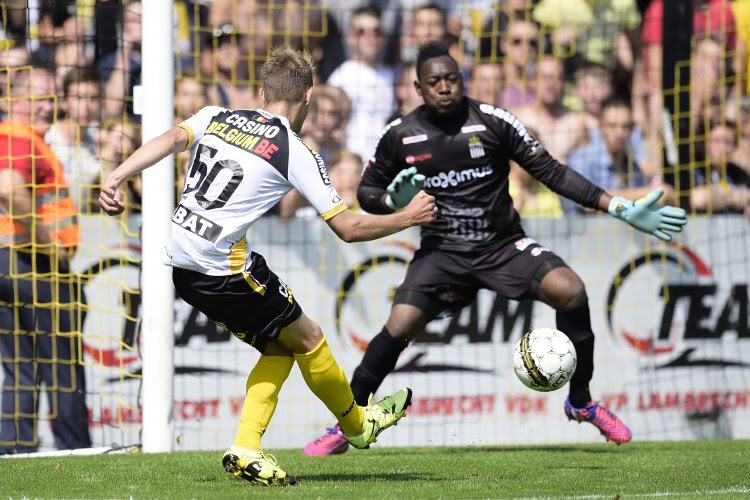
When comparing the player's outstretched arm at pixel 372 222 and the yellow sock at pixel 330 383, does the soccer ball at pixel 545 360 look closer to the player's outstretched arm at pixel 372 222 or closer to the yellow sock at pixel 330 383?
the yellow sock at pixel 330 383

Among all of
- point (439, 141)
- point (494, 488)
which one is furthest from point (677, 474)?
point (439, 141)

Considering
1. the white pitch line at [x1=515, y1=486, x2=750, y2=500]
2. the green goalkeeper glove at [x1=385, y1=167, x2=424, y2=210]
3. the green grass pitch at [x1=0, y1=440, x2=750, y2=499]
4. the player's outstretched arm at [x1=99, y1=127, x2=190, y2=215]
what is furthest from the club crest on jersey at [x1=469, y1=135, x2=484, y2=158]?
the white pitch line at [x1=515, y1=486, x2=750, y2=500]

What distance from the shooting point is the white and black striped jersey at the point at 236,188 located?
527 cm

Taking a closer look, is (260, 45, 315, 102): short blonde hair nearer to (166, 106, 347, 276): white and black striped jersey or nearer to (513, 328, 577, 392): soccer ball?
(166, 106, 347, 276): white and black striped jersey

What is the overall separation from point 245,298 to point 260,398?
1.65 ft

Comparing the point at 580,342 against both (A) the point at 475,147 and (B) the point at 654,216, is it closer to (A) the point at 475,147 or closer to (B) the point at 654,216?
(B) the point at 654,216

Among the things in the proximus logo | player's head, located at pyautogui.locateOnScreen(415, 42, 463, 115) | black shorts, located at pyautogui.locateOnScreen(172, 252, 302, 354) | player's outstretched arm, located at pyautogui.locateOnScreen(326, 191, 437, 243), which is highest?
player's head, located at pyautogui.locateOnScreen(415, 42, 463, 115)

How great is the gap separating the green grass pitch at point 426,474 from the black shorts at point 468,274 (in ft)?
3.18

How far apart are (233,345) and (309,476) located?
2.94 m

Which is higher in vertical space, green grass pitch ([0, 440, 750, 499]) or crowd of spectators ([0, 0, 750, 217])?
crowd of spectators ([0, 0, 750, 217])

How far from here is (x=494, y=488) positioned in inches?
212

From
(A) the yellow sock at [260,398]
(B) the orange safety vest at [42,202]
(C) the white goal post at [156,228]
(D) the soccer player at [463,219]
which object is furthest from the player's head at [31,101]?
(A) the yellow sock at [260,398]

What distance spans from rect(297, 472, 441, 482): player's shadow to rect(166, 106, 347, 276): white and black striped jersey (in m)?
1.19

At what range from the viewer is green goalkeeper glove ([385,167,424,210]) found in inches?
259
